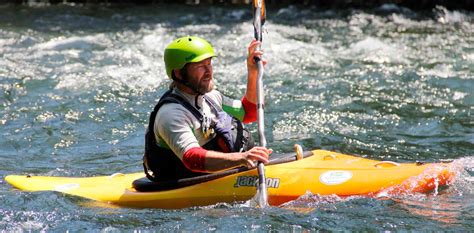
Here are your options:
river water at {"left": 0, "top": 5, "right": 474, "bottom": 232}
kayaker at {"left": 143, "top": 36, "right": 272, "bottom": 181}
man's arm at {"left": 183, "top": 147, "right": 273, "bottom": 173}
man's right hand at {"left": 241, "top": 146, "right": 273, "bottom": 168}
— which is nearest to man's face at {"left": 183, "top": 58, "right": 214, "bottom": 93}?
kayaker at {"left": 143, "top": 36, "right": 272, "bottom": 181}

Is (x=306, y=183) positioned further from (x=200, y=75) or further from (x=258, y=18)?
(x=258, y=18)

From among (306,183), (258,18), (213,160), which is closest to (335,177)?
(306,183)

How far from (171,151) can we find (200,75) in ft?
1.52

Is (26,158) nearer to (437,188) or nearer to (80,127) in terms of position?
(80,127)

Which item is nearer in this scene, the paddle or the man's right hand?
the man's right hand

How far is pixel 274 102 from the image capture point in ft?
26.1

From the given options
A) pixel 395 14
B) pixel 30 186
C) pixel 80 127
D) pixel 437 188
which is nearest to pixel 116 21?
pixel 395 14

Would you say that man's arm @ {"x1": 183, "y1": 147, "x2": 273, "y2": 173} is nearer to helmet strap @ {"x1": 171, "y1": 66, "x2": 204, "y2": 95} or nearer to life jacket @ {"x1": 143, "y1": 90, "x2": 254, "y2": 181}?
life jacket @ {"x1": 143, "y1": 90, "x2": 254, "y2": 181}

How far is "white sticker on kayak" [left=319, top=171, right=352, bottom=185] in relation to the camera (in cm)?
464

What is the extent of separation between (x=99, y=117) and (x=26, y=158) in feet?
3.74

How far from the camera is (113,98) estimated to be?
319 inches

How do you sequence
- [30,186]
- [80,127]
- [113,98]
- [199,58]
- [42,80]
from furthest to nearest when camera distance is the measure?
[42,80] < [113,98] < [80,127] < [30,186] < [199,58]

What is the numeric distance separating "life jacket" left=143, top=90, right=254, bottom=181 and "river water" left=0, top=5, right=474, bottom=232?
25cm

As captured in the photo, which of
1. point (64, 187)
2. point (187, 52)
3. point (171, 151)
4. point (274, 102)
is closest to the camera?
point (187, 52)
